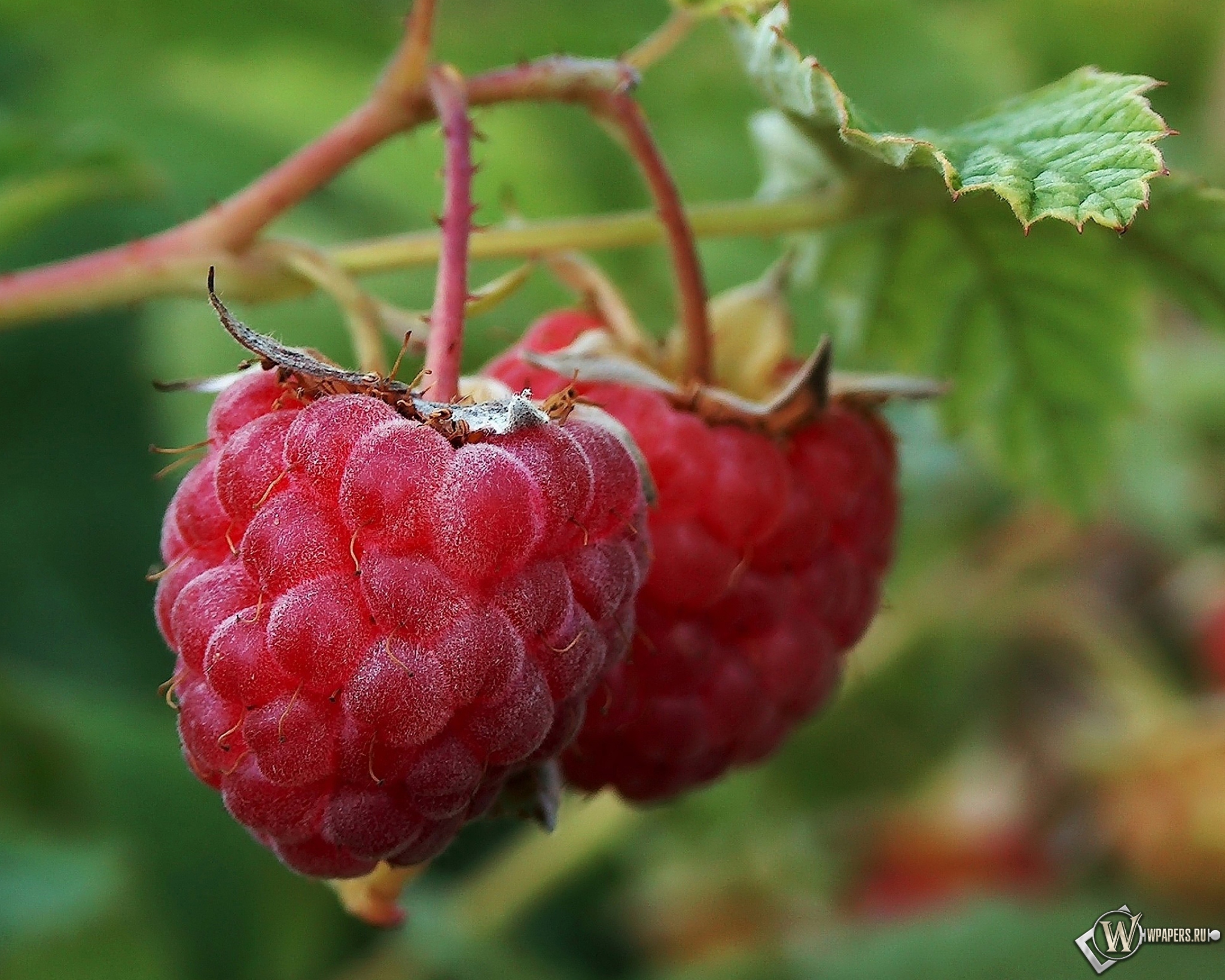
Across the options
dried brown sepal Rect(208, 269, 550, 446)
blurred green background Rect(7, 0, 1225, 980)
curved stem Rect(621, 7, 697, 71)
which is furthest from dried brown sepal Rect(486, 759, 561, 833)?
blurred green background Rect(7, 0, 1225, 980)

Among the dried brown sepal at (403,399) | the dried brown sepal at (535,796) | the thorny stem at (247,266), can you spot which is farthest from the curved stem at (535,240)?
the dried brown sepal at (535,796)

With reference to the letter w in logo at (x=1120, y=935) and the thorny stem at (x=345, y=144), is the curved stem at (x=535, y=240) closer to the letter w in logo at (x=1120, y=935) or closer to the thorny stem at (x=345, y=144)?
the thorny stem at (x=345, y=144)

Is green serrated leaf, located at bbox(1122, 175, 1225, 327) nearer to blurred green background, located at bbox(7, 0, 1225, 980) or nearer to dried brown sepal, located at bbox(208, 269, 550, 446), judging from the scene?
dried brown sepal, located at bbox(208, 269, 550, 446)

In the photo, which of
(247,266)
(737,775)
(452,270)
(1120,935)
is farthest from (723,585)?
(737,775)

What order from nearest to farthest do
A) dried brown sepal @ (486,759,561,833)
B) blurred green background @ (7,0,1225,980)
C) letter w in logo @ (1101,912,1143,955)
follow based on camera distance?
dried brown sepal @ (486,759,561,833) → letter w in logo @ (1101,912,1143,955) → blurred green background @ (7,0,1225,980)

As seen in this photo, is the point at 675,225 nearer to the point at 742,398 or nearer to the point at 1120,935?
the point at 742,398

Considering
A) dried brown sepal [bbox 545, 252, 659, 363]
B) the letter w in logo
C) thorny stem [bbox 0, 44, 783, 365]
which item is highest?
thorny stem [bbox 0, 44, 783, 365]
